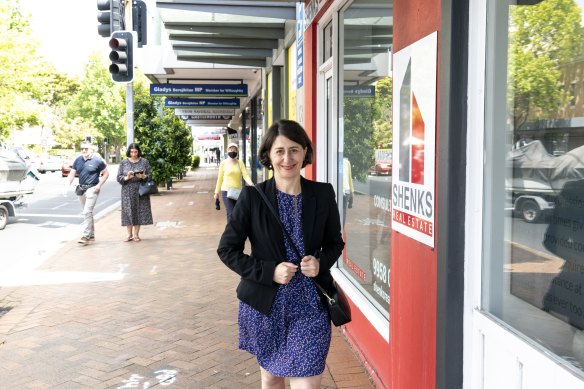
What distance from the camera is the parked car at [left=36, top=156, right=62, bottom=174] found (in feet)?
148

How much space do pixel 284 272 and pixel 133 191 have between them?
8471mm

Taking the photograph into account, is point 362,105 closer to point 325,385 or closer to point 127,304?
point 325,385

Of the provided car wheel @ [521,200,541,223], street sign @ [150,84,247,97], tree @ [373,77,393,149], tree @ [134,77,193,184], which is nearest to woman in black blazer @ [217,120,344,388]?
car wheel @ [521,200,541,223]

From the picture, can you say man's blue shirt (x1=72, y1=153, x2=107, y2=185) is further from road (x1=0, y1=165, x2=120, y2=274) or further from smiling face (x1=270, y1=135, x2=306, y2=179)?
smiling face (x1=270, y1=135, x2=306, y2=179)

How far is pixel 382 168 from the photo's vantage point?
14.0ft

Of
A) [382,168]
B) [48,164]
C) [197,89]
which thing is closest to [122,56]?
[382,168]

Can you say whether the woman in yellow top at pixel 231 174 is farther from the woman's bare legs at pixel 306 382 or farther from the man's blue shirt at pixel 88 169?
the woman's bare legs at pixel 306 382

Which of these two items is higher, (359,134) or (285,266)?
(359,134)

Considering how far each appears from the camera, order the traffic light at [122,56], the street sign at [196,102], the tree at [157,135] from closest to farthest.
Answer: the traffic light at [122,56], the tree at [157,135], the street sign at [196,102]

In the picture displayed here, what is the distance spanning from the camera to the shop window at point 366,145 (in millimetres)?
4234

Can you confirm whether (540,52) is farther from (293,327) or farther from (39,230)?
(39,230)

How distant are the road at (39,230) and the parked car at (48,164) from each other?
26.1 metres

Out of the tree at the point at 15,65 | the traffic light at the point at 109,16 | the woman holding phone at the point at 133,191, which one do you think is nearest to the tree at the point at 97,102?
the tree at the point at 15,65

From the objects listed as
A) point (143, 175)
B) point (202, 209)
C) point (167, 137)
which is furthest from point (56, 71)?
point (143, 175)
